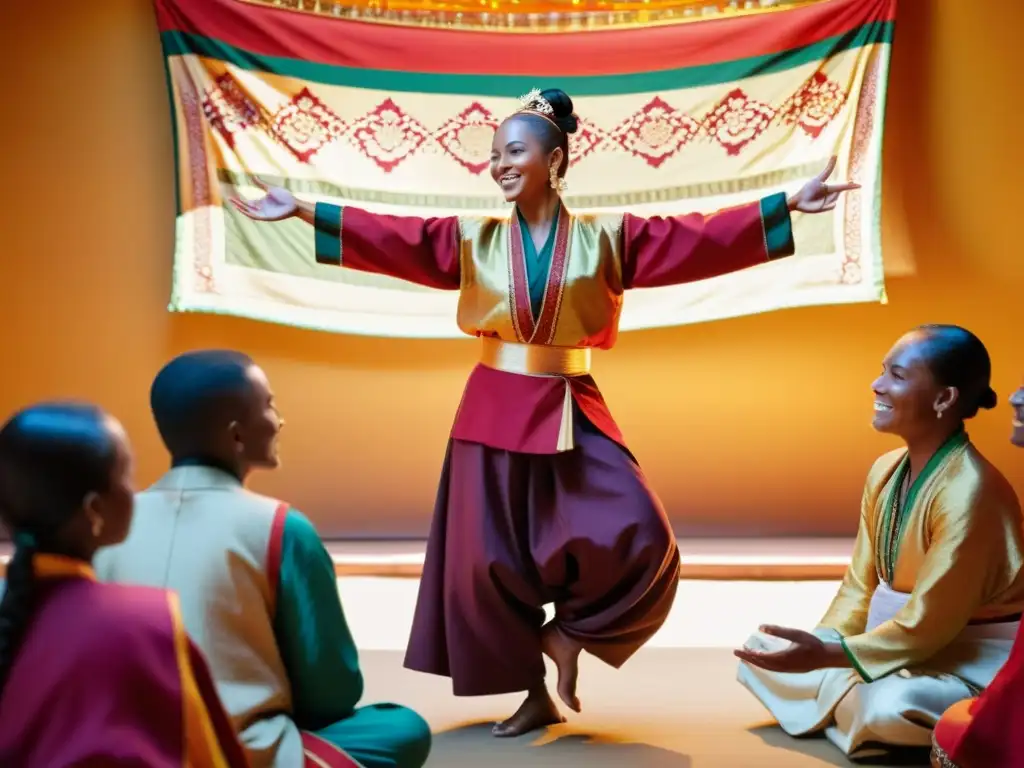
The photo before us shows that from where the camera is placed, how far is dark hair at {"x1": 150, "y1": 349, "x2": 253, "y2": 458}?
5.56 ft

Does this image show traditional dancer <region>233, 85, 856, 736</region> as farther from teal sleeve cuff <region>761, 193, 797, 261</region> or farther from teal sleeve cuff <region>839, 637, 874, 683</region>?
teal sleeve cuff <region>839, 637, 874, 683</region>

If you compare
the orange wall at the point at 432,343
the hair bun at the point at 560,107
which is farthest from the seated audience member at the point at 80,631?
the orange wall at the point at 432,343

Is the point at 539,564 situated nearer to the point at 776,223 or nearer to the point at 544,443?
the point at 544,443

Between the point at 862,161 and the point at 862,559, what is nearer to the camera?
the point at 862,559

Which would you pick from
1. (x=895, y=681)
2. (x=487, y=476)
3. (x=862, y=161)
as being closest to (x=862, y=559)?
(x=895, y=681)

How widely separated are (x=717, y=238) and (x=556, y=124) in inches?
17.8

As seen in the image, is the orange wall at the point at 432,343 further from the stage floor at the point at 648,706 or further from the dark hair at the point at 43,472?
the dark hair at the point at 43,472

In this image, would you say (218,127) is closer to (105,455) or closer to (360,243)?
(360,243)

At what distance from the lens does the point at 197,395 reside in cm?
169

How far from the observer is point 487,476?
277 centimetres

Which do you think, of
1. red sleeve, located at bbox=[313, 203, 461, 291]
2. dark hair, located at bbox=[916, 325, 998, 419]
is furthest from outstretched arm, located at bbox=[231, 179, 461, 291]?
dark hair, located at bbox=[916, 325, 998, 419]

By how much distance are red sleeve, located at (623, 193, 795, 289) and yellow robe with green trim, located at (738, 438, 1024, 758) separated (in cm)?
62

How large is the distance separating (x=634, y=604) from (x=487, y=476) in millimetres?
432

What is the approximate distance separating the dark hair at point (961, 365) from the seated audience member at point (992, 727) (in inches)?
25.2
